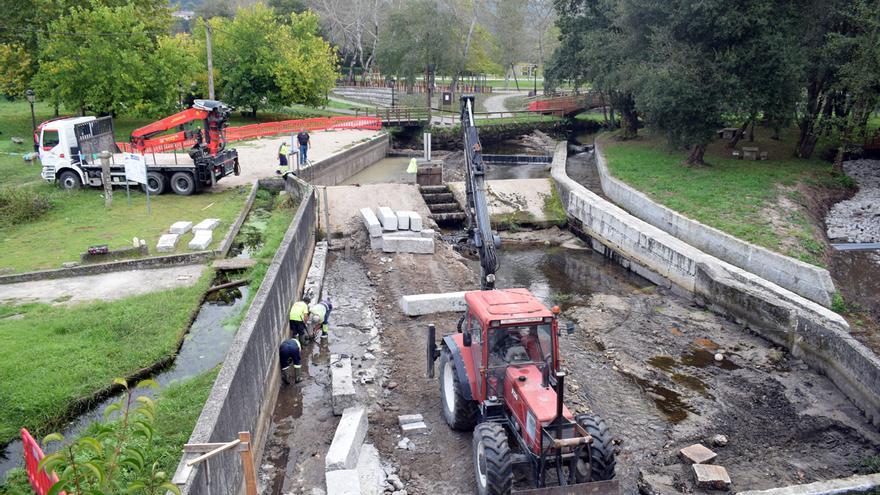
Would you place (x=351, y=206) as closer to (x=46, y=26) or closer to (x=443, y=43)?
(x=46, y=26)

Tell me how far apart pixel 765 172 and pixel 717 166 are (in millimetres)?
1894

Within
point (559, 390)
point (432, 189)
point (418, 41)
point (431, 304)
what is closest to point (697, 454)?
point (559, 390)

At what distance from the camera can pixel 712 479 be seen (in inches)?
331

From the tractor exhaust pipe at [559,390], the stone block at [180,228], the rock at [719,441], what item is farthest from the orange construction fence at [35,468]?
the stone block at [180,228]

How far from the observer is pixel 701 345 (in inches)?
519

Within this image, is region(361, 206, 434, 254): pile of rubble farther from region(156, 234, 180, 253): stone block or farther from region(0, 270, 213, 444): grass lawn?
region(0, 270, 213, 444): grass lawn

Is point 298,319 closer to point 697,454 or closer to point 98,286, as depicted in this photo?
point 98,286

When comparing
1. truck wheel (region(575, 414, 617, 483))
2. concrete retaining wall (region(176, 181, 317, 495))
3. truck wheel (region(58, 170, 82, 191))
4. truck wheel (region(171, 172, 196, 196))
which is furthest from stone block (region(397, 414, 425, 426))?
truck wheel (region(58, 170, 82, 191))

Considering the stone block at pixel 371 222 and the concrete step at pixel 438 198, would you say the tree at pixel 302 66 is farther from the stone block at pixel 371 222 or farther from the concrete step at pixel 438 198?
the stone block at pixel 371 222

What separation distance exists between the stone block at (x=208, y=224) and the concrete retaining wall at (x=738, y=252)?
43.2 feet

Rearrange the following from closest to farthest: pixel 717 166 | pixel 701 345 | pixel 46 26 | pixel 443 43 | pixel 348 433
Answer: pixel 348 433 → pixel 701 345 → pixel 717 166 → pixel 46 26 → pixel 443 43

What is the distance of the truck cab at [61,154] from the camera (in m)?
21.4

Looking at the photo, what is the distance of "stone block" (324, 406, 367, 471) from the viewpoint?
314 inches

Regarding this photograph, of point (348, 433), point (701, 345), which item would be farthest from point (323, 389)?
point (701, 345)
